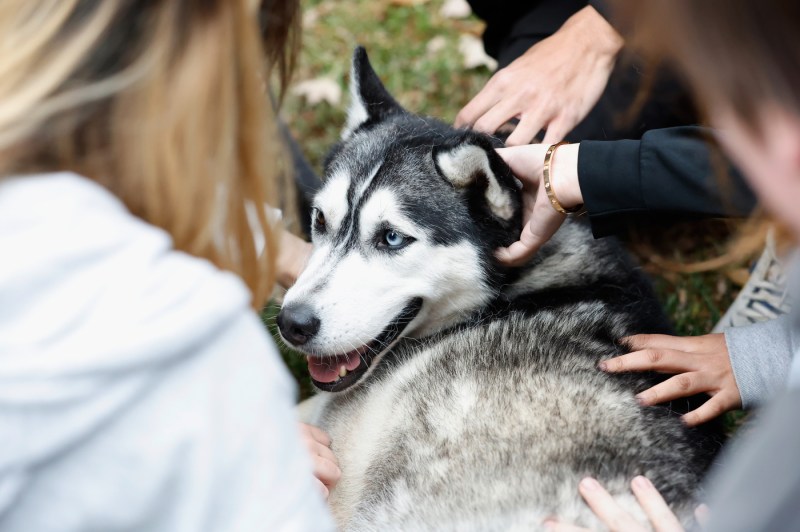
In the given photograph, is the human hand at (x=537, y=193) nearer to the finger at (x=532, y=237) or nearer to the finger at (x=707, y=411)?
the finger at (x=532, y=237)

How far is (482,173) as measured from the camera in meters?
2.62

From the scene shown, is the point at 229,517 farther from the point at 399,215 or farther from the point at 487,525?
the point at 399,215

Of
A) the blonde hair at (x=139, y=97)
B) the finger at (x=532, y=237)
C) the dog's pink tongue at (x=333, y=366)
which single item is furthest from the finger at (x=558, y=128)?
the blonde hair at (x=139, y=97)

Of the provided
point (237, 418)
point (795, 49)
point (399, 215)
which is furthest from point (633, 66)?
point (237, 418)

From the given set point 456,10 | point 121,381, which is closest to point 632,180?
point 121,381

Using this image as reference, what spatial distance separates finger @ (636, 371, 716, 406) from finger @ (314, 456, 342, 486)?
0.93 m

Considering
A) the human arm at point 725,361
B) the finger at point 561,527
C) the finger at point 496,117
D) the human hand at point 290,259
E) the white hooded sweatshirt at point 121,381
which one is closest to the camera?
the white hooded sweatshirt at point 121,381

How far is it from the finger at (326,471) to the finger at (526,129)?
134 centimetres

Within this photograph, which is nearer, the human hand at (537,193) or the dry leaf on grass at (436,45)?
the human hand at (537,193)

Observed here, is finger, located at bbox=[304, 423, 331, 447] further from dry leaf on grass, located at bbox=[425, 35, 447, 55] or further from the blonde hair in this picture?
dry leaf on grass, located at bbox=[425, 35, 447, 55]

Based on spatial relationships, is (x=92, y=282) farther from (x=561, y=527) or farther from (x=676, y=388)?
(x=676, y=388)

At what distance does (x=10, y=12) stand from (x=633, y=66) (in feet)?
8.59

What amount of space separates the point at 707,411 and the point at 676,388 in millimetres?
131

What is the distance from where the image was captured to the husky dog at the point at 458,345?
6.63 ft
